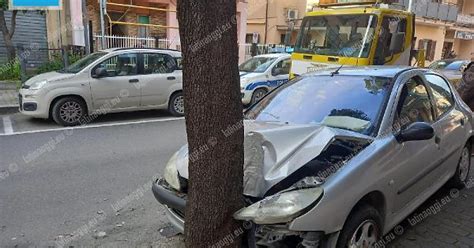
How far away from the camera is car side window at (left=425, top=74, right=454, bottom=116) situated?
13.9 feet

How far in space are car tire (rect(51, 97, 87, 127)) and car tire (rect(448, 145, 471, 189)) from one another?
684 cm

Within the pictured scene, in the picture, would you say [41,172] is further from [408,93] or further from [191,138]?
[408,93]

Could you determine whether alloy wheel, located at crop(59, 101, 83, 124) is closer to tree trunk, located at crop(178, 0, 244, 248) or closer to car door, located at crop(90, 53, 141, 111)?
car door, located at crop(90, 53, 141, 111)

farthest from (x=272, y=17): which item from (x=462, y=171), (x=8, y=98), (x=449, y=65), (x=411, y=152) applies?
(x=411, y=152)

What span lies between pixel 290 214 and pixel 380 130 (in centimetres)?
125

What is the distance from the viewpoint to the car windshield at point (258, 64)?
37.6 feet

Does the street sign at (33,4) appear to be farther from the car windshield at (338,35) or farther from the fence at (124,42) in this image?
the car windshield at (338,35)

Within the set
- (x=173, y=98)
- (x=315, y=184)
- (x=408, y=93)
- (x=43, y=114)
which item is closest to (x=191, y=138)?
(x=315, y=184)

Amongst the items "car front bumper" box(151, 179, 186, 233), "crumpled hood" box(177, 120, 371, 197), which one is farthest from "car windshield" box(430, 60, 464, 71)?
"car front bumper" box(151, 179, 186, 233)

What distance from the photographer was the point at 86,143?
6.81 m

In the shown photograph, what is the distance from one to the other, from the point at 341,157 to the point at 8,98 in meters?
9.76

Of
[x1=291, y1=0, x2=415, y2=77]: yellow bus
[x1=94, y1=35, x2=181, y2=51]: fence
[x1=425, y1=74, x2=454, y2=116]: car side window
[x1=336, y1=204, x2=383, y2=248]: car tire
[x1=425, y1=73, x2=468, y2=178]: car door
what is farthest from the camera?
[x1=94, y1=35, x2=181, y2=51]: fence

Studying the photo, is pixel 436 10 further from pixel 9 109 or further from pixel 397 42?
pixel 9 109

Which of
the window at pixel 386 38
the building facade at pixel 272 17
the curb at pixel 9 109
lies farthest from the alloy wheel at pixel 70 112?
the building facade at pixel 272 17
